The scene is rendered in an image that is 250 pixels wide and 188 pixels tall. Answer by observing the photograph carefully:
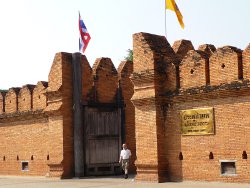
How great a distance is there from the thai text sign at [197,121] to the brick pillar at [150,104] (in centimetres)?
84

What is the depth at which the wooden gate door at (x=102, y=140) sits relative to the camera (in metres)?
17.8

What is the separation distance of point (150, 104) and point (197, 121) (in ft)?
5.46

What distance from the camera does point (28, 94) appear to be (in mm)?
19984

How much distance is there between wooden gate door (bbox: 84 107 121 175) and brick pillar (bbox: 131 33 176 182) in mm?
3250

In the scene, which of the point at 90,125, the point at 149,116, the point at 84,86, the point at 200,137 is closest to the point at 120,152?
the point at 90,125

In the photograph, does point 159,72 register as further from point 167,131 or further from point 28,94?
point 28,94

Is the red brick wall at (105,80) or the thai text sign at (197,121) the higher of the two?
the red brick wall at (105,80)

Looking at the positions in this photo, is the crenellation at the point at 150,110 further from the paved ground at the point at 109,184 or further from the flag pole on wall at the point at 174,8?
the flag pole on wall at the point at 174,8

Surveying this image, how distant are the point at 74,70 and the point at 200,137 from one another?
6.12m

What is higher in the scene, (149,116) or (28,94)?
(28,94)

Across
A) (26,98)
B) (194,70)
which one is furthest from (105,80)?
(194,70)

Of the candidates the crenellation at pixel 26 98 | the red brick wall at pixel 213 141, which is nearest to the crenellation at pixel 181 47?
the red brick wall at pixel 213 141

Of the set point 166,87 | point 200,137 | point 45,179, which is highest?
point 166,87

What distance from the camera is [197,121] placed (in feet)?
45.4
